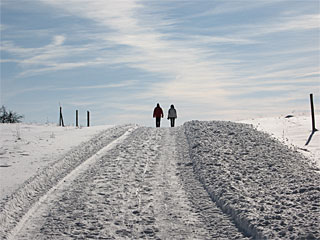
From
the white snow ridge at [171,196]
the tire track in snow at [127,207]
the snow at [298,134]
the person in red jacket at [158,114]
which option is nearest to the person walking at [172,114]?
the person in red jacket at [158,114]

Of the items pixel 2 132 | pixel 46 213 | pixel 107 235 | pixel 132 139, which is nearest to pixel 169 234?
pixel 107 235

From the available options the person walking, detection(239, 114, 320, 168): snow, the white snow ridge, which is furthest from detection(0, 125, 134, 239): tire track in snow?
the person walking

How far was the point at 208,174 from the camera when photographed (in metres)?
11.2

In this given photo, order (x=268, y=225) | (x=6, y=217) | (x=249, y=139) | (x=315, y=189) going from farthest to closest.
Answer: (x=249, y=139) < (x=315, y=189) < (x=6, y=217) < (x=268, y=225)

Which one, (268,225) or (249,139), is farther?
(249,139)

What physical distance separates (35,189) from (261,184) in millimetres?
5583

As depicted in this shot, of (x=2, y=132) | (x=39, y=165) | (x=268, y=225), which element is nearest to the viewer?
(x=268, y=225)

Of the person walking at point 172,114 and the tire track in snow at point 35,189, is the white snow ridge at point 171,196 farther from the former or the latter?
the person walking at point 172,114

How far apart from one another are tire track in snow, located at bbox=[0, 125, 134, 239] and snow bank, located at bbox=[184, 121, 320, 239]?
391 centimetres

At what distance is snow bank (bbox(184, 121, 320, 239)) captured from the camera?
23.2 feet

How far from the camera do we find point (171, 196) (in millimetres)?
9555

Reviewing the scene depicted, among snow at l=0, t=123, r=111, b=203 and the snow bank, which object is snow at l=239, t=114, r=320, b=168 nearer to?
the snow bank

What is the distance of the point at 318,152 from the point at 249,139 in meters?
2.87

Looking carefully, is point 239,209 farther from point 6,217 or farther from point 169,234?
point 6,217
